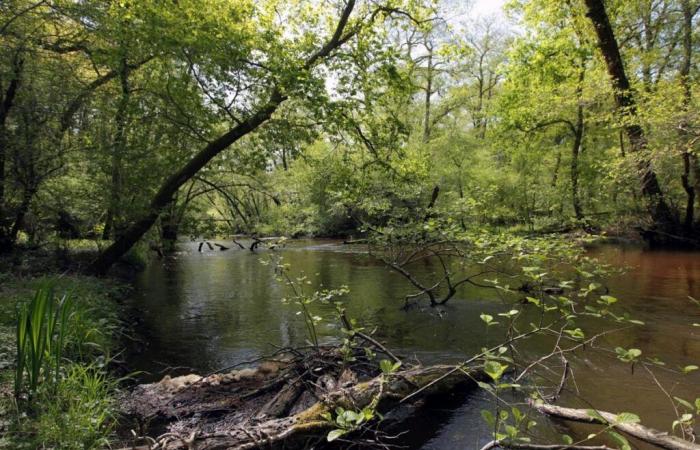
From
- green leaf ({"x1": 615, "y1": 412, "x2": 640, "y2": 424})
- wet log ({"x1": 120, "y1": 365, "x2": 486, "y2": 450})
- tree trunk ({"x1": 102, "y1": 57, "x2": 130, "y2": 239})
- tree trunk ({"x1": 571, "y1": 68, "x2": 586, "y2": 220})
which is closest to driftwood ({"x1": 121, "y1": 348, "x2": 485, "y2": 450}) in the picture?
wet log ({"x1": 120, "y1": 365, "x2": 486, "y2": 450})

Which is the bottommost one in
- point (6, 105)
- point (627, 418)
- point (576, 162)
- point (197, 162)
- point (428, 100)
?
point (627, 418)

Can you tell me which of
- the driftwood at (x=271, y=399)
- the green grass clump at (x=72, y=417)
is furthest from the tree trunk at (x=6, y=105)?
the green grass clump at (x=72, y=417)

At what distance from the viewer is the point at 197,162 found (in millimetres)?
11156

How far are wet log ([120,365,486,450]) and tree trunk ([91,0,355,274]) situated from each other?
21.0 ft

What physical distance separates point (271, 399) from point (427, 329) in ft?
14.5

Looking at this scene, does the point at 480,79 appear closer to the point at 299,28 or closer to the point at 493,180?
the point at 493,180

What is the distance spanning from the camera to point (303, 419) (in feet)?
13.2

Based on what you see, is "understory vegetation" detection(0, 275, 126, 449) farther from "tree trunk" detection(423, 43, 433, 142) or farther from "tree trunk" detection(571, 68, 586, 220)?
"tree trunk" detection(423, 43, 433, 142)

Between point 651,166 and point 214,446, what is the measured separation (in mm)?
16027

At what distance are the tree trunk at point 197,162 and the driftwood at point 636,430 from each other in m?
8.43

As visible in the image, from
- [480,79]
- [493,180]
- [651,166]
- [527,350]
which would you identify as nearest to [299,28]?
[527,350]

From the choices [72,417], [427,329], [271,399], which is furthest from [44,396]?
[427,329]

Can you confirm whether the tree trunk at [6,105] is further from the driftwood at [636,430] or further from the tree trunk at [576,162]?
the tree trunk at [576,162]

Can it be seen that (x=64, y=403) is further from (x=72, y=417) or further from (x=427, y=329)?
(x=427, y=329)
